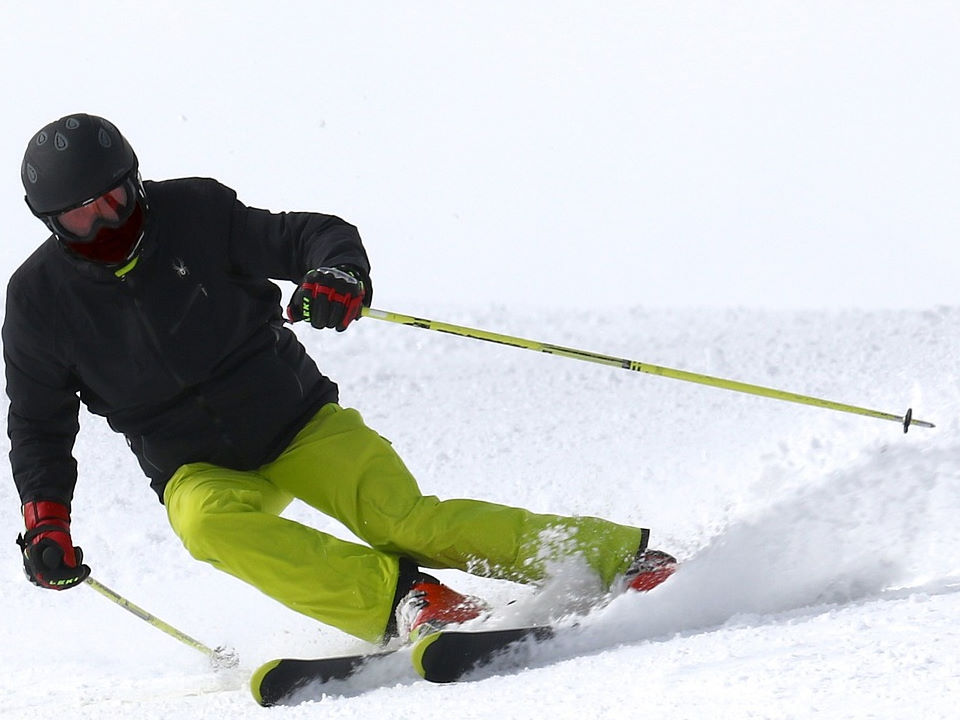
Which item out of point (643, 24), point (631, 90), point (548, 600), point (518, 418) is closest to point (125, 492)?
point (518, 418)

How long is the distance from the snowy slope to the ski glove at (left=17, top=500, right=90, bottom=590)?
1.30 feet

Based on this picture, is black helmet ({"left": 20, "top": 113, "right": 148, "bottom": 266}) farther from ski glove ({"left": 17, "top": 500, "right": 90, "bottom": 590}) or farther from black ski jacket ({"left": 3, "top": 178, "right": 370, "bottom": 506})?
ski glove ({"left": 17, "top": 500, "right": 90, "bottom": 590})

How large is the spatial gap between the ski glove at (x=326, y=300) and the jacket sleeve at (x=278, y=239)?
0.30 metres

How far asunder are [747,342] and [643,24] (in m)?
14.1

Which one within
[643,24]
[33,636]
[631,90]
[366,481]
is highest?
[643,24]

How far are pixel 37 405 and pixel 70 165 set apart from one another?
2.54ft

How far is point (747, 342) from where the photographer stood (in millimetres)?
7051

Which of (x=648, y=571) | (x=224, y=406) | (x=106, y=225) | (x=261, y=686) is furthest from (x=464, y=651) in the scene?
(x=106, y=225)

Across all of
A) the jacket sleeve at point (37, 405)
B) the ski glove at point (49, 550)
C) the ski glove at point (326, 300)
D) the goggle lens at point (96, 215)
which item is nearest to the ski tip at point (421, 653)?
the ski glove at point (326, 300)

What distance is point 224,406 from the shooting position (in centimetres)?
358

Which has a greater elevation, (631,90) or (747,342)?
(631,90)

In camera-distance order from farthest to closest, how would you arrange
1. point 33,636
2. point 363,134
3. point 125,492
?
point 363,134
point 125,492
point 33,636

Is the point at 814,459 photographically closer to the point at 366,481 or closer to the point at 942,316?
the point at 366,481

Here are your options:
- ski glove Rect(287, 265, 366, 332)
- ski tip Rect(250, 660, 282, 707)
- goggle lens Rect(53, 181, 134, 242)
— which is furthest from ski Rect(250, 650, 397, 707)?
goggle lens Rect(53, 181, 134, 242)
